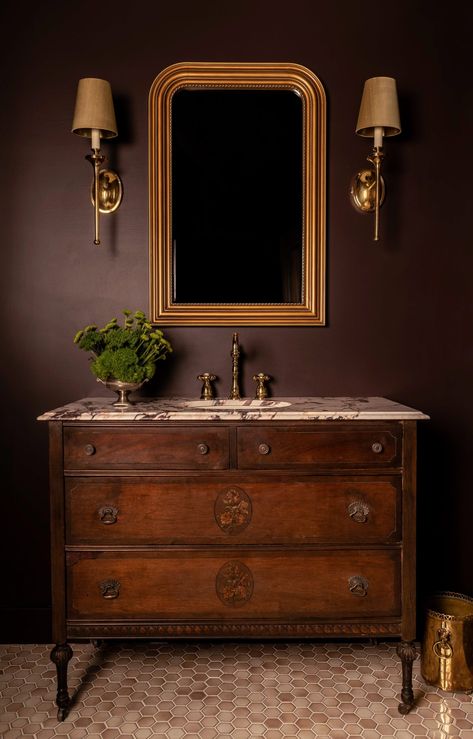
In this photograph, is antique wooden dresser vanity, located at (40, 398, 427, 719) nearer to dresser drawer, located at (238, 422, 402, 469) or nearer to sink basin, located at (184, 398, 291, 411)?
dresser drawer, located at (238, 422, 402, 469)

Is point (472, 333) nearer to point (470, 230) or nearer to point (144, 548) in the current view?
point (470, 230)

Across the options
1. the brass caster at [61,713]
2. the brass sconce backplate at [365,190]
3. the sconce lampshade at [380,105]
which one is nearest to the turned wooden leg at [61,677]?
the brass caster at [61,713]

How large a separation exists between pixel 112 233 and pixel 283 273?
0.71 meters

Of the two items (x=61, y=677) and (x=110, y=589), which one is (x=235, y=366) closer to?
(x=110, y=589)

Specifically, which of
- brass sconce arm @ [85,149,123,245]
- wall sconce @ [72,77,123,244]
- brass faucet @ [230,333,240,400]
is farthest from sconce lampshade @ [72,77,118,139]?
brass faucet @ [230,333,240,400]

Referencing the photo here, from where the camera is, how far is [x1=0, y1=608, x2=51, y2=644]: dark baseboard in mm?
2639

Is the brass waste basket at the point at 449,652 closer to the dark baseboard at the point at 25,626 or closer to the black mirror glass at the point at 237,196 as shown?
the black mirror glass at the point at 237,196

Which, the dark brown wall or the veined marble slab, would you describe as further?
the dark brown wall

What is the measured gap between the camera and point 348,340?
2635mm

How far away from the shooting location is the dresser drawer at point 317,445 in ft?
6.92

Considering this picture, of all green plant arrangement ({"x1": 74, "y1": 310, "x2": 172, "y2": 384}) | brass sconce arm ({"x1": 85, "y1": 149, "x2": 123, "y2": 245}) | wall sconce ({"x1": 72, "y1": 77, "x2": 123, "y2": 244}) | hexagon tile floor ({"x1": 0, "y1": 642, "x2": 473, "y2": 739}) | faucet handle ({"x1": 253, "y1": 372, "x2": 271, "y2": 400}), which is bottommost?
hexagon tile floor ({"x1": 0, "y1": 642, "x2": 473, "y2": 739})

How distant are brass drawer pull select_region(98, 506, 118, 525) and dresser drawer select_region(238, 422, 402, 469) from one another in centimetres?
44

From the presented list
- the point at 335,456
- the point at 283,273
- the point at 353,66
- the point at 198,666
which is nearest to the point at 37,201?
the point at 283,273

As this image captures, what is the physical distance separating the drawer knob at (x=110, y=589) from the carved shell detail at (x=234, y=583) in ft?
1.07
